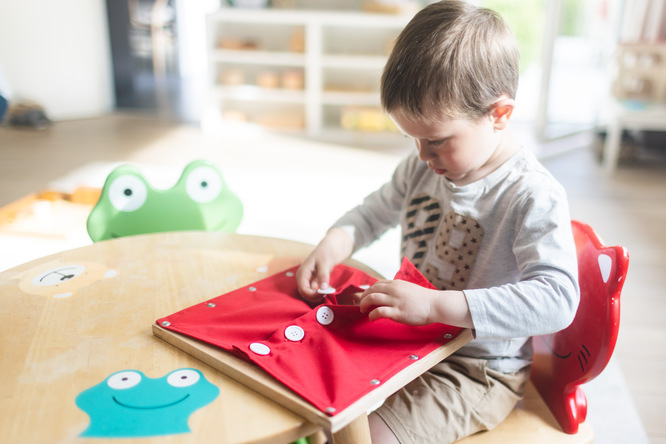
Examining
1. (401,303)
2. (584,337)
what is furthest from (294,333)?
(584,337)

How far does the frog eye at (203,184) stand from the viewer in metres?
1.23

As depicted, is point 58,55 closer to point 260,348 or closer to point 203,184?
point 203,184

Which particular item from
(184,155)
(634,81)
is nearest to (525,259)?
(184,155)

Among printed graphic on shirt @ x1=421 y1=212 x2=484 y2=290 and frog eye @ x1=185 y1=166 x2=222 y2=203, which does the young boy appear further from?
frog eye @ x1=185 y1=166 x2=222 y2=203

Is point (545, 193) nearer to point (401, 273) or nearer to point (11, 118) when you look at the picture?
point (401, 273)

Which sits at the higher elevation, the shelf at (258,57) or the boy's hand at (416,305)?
the shelf at (258,57)

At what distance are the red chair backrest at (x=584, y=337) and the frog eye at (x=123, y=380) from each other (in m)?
0.63

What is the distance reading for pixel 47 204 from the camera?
9.02 ft

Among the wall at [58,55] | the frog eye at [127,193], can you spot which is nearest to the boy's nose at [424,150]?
the frog eye at [127,193]

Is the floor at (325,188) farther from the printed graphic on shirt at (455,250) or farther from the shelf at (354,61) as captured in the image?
the printed graphic on shirt at (455,250)

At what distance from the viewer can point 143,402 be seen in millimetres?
611

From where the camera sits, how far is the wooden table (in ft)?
1.92

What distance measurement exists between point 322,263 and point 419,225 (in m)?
0.20

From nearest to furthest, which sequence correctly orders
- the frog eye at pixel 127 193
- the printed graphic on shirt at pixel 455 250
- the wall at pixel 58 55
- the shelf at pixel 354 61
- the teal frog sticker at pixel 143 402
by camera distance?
the teal frog sticker at pixel 143 402 → the printed graphic on shirt at pixel 455 250 → the frog eye at pixel 127 193 → the shelf at pixel 354 61 → the wall at pixel 58 55
